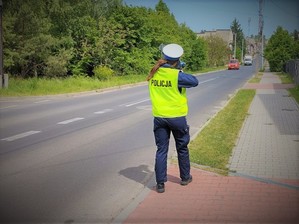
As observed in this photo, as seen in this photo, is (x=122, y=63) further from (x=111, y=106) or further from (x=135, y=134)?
(x=135, y=134)

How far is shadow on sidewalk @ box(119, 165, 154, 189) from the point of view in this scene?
226 inches

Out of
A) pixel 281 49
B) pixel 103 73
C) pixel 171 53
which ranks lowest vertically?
pixel 103 73

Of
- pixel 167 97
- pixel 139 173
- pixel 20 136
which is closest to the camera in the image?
pixel 167 97

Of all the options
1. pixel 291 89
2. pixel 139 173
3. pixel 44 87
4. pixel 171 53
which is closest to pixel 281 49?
pixel 291 89

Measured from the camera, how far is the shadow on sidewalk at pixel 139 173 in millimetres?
5738

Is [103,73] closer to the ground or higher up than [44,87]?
higher up

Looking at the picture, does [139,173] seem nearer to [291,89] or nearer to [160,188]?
[160,188]

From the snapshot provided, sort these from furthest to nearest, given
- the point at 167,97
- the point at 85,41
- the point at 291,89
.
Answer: the point at 85,41
the point at 291,89
the point at 167,97

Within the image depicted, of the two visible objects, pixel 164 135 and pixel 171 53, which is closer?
pixel 171 53

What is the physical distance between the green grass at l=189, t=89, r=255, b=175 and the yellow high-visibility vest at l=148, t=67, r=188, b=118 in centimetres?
151

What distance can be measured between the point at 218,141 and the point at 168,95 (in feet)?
11.1

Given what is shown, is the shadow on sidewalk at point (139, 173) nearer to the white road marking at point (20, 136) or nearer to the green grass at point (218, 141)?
the green grass at point (218, 141)

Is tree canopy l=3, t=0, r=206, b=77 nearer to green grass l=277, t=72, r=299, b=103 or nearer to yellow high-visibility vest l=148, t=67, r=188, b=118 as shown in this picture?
green grass l=277, t=72, r=299, b=103

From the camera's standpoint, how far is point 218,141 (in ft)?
26.2
